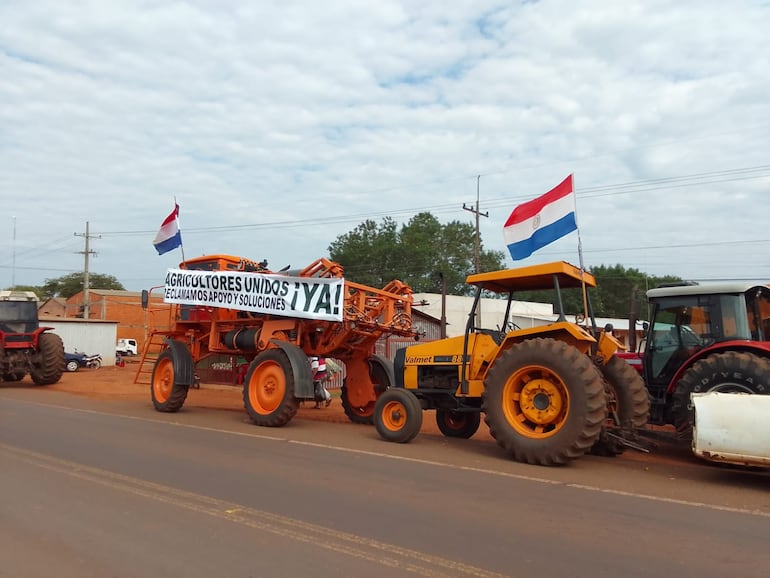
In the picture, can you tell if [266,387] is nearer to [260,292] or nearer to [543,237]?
[260,292]

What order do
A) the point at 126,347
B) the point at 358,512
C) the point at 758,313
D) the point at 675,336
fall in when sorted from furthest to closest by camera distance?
the point at 126,347 → the point at 675,336 → the point at 758,313 → the point at 358,512

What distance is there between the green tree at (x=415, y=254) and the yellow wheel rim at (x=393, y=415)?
5323cm

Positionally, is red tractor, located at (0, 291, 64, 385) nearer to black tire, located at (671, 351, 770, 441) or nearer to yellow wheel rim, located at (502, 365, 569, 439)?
yellow wheel rim, located at (502, 365, 569, 439)

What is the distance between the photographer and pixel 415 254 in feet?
217

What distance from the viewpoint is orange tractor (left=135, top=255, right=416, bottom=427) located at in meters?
11.6

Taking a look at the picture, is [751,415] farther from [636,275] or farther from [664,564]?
[636,275]

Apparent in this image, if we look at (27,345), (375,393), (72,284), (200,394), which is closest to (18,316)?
(27,345)

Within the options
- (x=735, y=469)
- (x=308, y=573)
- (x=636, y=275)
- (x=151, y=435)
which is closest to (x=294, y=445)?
(x=151, y=435)

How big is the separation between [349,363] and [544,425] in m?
5.58

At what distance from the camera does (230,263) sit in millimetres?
13922

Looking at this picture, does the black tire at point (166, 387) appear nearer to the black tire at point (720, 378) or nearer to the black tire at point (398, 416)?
the black tire at point (398, 416)

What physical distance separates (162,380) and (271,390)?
3.36 meters

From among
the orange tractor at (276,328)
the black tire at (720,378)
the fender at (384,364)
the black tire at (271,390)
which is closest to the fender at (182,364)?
the orange tractor at (276,328)

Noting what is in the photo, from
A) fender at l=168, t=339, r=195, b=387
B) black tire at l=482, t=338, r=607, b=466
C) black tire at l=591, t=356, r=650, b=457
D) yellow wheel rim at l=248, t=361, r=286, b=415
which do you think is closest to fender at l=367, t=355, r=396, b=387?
yellow wheel rim at l=248, t=361, r=286, b=415
